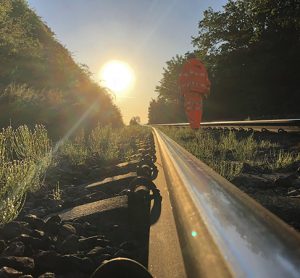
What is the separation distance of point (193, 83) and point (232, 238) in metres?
10.0

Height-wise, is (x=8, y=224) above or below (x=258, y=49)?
below

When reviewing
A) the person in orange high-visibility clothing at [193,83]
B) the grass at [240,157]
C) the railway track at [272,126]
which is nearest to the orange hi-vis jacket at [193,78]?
the person in orange high-visibility clothing at [193,83]

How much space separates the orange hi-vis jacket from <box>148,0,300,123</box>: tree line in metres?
25.8

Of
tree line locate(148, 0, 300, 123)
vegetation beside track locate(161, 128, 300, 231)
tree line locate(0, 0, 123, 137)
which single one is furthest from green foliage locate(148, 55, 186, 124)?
vegetation beside track locate(161, 128, 300, 231)

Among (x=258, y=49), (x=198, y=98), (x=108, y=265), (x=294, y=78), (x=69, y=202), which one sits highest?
(x=258, y=49)

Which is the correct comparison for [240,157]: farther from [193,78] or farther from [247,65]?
[247,65]

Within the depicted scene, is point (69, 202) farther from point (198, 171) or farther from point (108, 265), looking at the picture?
point (108, 265)

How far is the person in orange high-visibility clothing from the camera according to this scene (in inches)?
436

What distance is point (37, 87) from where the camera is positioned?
1630cm

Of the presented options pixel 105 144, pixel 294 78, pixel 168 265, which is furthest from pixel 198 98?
pixel 294 78

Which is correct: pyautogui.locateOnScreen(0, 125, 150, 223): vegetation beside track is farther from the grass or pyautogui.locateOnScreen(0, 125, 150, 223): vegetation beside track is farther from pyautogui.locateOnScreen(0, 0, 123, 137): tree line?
the grass

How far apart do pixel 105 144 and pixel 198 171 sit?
6.86 m

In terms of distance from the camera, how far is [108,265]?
57.9 inches

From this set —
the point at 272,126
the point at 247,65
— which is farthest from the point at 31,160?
the point at 247,65
